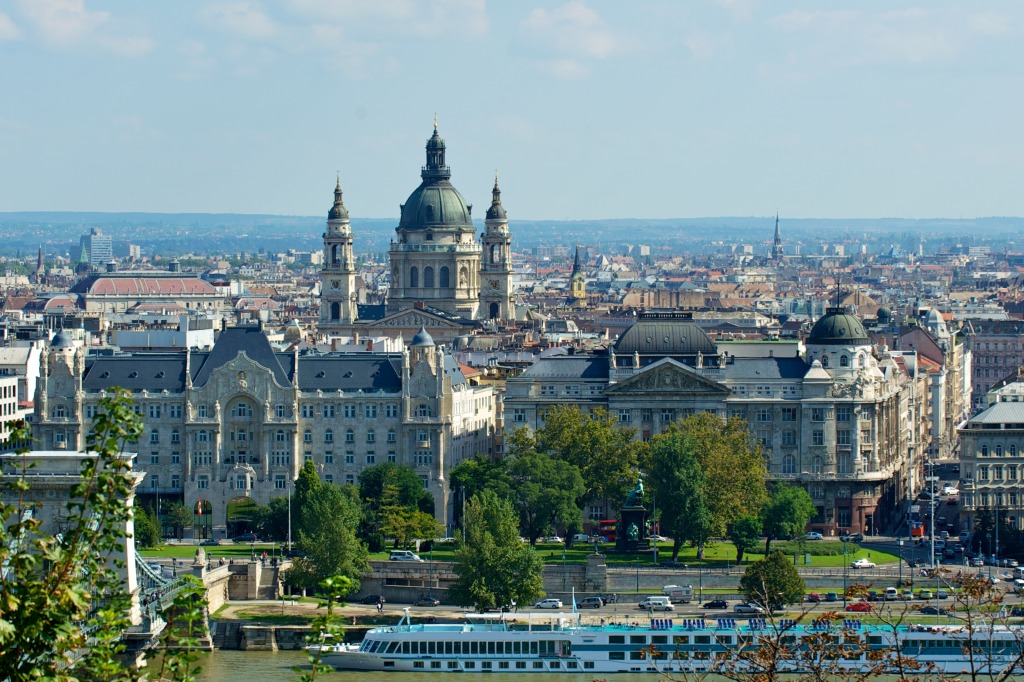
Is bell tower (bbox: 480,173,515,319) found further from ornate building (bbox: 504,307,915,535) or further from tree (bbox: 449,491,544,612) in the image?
tree (bbox: 449,491,544,612)

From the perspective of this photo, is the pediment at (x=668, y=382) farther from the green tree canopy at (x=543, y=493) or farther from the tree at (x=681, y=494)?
the tree at (x=681, y=494)

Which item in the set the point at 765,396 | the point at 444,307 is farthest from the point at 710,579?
the point at 444,307

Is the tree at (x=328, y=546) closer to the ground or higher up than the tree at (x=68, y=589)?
closer to the ground

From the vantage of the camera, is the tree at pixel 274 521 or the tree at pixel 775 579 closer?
the tree at pixel 775 579

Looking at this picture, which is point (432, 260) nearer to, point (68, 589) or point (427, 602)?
point (427, 602)

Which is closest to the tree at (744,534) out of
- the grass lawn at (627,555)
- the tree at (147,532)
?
the grass lawn at (627,555)

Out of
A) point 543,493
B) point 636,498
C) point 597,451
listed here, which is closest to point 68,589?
point 636,498

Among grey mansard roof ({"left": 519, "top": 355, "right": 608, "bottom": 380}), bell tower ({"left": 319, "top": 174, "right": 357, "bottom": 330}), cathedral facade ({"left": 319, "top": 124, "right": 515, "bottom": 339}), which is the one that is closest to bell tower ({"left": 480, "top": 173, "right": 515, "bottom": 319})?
cathedral facade ({"left": 319, "top": 124, "right": 515, "bottom": 339})
